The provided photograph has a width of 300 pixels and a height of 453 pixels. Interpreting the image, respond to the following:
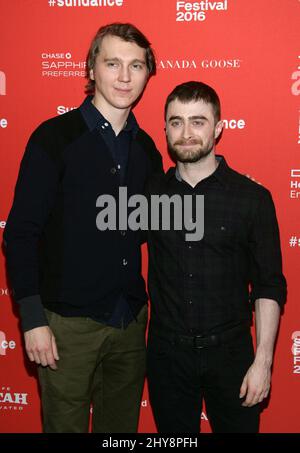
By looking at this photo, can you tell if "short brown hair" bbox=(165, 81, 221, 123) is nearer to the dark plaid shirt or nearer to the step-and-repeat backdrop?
the dark plaid shirt

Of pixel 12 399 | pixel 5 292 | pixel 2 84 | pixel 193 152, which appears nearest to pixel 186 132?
pixel 193 152

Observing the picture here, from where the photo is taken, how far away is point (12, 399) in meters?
2.69

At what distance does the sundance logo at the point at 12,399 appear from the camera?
268 centimetres

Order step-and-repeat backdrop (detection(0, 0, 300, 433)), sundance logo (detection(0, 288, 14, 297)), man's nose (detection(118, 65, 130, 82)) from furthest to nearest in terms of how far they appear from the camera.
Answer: sundance logo (detection(0, 288, 14, 297))
step-and-repeat backdrop (detection(0, 0, 300, 433))
man's nose (detection(118, 65, 130, 82))

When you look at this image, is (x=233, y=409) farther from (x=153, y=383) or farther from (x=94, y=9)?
(x=94, y=9)

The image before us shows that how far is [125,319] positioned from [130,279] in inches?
6.2

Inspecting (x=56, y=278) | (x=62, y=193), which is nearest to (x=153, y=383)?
(x=56, y=278)

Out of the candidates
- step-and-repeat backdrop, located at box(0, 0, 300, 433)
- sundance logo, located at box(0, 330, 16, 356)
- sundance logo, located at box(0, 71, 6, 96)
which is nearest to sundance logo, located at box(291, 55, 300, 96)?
step-and-repeat backdrop, located at box(0, 0, 300, 433)

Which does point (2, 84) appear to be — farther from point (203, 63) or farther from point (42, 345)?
point (42, 345)

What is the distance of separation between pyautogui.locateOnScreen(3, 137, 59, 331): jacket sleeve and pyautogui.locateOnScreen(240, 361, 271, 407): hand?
30.0 inches

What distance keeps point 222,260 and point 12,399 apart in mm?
1497

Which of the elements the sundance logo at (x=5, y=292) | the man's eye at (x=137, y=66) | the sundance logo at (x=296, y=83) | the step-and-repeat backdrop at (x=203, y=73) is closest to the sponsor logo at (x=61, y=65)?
the step-and-repeat backdrop at (x=203, y=73)

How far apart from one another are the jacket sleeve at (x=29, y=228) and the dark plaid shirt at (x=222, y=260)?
0.46 m

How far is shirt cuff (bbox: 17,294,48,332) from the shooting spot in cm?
180
